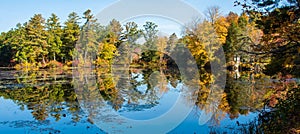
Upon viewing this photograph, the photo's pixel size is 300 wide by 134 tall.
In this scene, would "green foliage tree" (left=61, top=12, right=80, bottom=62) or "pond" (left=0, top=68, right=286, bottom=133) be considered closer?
"pond" (left=0, top=68, right=286, bottom=133)

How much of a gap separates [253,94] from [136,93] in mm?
5566

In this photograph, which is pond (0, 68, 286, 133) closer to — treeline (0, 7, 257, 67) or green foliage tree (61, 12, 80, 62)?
treeline (0, 7, 257, 67)

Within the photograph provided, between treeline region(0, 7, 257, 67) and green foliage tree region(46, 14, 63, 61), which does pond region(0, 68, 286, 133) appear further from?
green foliage tree region(46, 14, 63, 61)

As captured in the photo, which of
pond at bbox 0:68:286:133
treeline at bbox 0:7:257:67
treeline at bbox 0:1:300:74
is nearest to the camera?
pond at bbox 0:68:286:133

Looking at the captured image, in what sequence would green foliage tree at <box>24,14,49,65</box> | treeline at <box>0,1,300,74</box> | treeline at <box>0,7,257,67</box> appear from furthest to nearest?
1. green foliage tree at <box>24,14,49,65</box>
2. treeline at <box>0,7,257,67</box>
3. treeline at <box>0,1,300,74</box>

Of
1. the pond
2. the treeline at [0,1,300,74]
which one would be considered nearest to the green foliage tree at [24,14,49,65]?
the treeline at [0,1,300,74]

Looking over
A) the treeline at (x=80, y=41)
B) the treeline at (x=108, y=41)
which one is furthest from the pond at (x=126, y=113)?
the treeline at (x=80, y=41)

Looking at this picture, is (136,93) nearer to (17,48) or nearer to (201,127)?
(201,127)

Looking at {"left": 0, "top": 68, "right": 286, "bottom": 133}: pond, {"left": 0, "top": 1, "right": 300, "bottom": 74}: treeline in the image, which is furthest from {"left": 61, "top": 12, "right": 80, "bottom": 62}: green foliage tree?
Answer: {"left": 0, "top": 68, "right": 286, "bottom": 133}: pond

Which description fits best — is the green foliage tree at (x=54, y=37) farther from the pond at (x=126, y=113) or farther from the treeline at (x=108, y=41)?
the pond at (x=126, y=113)

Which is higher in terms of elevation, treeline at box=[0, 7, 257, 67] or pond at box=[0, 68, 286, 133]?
treeline at box=[0, 7, 257, 67]

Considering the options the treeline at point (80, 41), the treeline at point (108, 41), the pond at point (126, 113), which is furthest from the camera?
the treeline at point (80, 41)

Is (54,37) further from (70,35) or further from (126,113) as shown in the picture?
(126,113)

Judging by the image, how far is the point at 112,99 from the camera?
41.5ft
